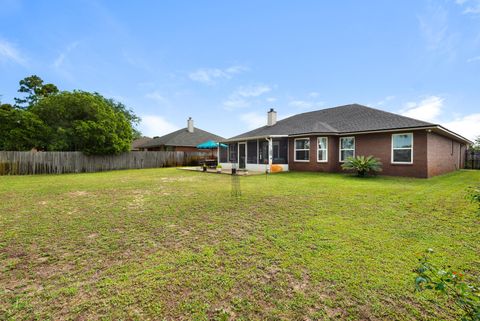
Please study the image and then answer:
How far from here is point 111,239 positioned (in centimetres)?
373

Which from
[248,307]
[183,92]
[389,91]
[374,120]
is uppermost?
[183,92]

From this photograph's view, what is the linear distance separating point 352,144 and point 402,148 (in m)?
2.55

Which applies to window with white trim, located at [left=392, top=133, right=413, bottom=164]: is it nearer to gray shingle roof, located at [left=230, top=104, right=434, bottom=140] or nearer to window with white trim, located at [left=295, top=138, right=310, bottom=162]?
gray shingle roof, located at [left=230, top=104, right=434, bottom=140]

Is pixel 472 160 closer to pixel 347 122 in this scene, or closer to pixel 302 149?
pixel 347 122

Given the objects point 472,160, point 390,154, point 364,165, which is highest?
point 390,154

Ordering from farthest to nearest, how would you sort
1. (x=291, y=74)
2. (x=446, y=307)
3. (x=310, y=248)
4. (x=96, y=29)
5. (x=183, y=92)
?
1. (x=183, y=92)
2. (x=291, y=74)
3. (x=96, y=29)
4. (x=310, y=248)
5. (x=446, y=307)

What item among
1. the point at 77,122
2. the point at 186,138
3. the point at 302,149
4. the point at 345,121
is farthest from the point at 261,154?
the point at 77,122

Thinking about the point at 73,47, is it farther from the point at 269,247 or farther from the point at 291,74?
the point at 269,247

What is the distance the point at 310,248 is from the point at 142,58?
17185 millimetres

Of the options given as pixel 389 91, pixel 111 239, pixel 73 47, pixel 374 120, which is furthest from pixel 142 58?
pixel 389 91

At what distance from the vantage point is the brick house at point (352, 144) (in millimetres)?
11047

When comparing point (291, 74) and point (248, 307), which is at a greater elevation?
point (291, 74)

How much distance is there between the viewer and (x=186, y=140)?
27250 millimetres

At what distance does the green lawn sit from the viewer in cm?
211
